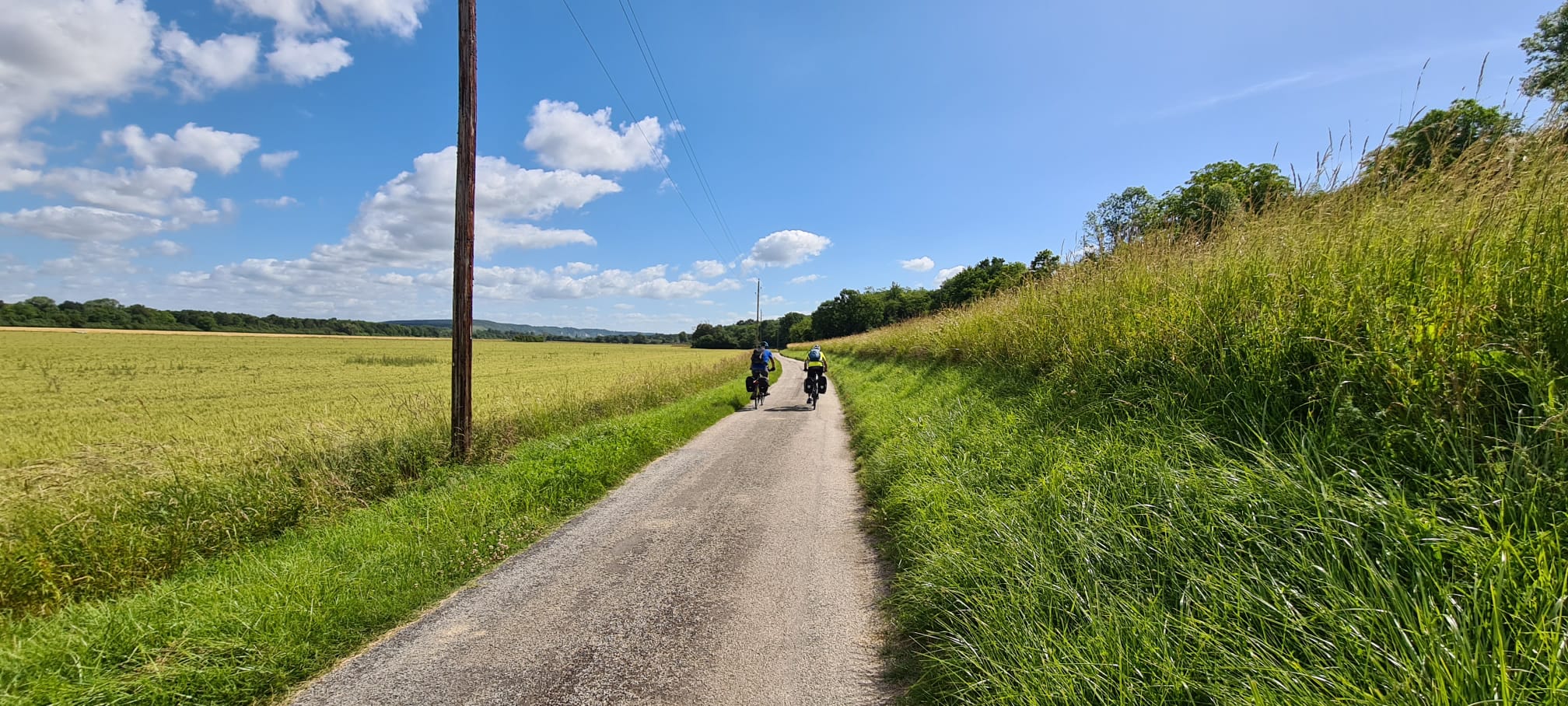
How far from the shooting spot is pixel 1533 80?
119 inches

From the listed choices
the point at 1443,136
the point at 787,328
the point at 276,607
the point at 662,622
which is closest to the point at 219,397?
the point at 276,607

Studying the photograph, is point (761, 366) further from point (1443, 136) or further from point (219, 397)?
point (219, 397)

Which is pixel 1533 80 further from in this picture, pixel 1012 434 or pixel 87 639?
pixel 87 639

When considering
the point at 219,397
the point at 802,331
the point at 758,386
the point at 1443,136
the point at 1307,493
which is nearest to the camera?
the point at 1307,493

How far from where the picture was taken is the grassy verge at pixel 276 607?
8.68 feet

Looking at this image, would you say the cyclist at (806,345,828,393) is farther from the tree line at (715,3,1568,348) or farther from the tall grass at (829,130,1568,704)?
the tall grass at (829,130,1568,704)

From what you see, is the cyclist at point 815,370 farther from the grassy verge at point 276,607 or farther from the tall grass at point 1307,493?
the tall grass at point 1307,493

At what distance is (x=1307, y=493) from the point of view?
218 centimetres

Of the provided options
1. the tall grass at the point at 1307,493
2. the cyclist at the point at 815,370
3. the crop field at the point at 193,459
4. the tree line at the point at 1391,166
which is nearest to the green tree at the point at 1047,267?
the tree line at the point at 1391,166

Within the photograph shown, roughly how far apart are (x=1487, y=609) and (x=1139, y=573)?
1013mm

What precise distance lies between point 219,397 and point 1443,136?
1084 inches

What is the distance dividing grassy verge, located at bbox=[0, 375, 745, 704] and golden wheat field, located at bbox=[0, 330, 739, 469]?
9.75 feet

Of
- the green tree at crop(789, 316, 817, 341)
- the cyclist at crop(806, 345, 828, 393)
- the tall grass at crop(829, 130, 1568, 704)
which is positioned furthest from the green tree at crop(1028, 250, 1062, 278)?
the green tree at crop(789, 316, 817, 341)

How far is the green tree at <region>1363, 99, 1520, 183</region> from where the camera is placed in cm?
344
